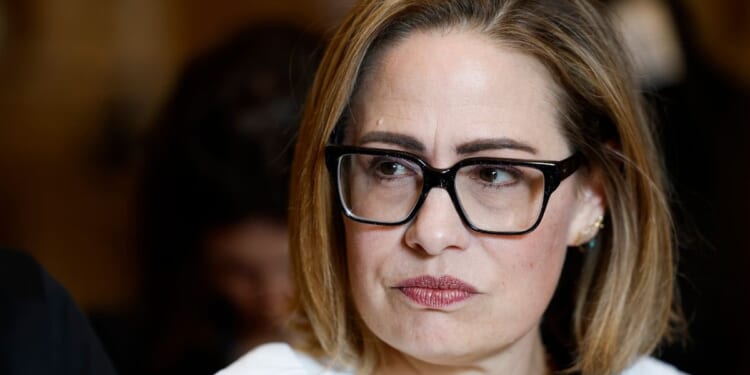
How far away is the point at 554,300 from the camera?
2111mm

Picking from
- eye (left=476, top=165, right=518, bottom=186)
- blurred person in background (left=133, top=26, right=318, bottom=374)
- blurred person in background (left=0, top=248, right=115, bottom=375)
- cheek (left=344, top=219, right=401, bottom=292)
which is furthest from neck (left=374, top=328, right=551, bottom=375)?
blurred person in background (left=133, top=26, right=318, bottom=374)

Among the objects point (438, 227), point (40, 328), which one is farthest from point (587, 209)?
point (40, 328)

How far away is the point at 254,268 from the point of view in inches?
111

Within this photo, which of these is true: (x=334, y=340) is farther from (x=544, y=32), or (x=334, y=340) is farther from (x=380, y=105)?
(x=544, y=32)

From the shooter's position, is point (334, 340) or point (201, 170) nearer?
point (334, 340)

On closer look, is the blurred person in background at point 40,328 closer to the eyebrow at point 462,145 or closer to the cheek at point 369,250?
the cheek at point 369,250

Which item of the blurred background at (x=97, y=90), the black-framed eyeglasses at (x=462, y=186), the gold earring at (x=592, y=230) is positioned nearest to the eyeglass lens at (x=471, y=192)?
the black-framed eyeglasses at (x=462, y=186)

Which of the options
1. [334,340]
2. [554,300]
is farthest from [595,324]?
[334,340]

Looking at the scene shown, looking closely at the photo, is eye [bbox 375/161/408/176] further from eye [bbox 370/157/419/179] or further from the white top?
the white top

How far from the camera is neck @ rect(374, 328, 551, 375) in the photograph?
1.80 m

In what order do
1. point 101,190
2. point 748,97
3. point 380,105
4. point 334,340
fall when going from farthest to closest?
1. point 101,190
2. point 748,97
3. point 334,340
4. point 380,105

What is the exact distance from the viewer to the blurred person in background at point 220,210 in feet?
9.09

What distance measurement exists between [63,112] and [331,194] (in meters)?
3.09

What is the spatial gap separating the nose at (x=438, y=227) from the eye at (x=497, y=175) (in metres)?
0.07
